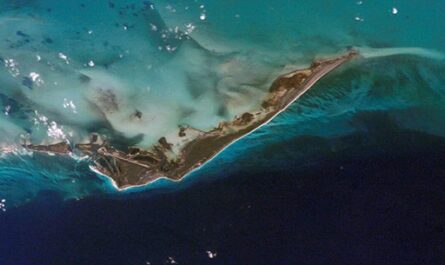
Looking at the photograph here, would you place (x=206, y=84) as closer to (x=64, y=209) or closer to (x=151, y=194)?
(x=151, y=194)

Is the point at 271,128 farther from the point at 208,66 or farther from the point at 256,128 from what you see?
the point at 208,66


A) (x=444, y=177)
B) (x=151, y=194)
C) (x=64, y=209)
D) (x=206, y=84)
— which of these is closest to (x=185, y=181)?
(x=151, y=194)

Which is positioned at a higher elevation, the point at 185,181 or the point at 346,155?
the point at 346,155


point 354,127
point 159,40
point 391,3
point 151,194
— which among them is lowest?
point 151,194

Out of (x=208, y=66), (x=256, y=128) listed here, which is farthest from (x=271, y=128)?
(x=208, y=66)

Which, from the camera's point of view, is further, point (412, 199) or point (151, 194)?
point (151, 194)
